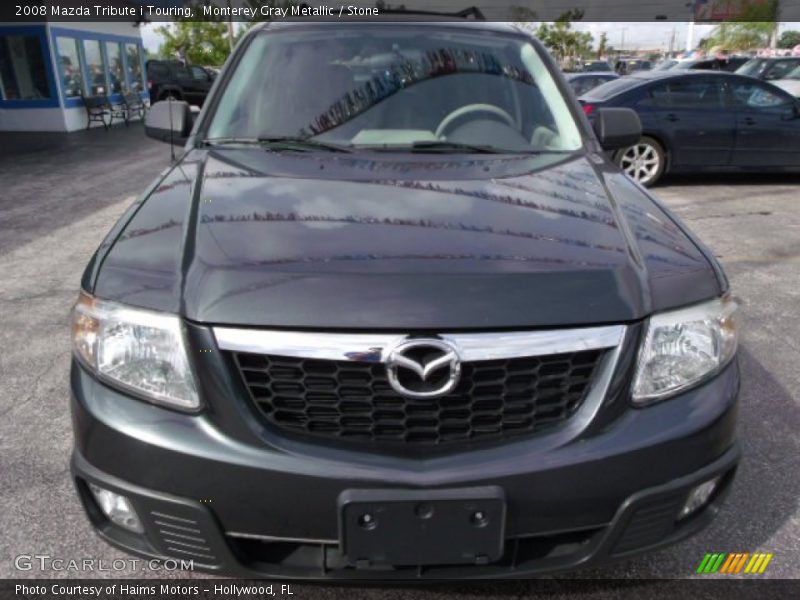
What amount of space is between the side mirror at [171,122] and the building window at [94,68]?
15909 millimetres

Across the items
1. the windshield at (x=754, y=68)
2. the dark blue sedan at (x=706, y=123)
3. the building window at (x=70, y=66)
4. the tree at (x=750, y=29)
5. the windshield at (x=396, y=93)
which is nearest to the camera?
the windshield at (x=396, y=93)

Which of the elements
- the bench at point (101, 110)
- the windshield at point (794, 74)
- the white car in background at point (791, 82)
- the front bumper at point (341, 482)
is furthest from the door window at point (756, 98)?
the bench at point (101, 110)

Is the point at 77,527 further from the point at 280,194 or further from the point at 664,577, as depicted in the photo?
the point at 664,577

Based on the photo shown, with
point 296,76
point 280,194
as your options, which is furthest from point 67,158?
point 280,194

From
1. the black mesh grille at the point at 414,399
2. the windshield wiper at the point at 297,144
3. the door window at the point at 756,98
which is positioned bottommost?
the door window at the point at 756,98

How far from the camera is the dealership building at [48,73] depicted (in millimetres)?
15227

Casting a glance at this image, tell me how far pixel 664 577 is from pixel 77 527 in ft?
6.49

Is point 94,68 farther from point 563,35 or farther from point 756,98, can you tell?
point 563,35

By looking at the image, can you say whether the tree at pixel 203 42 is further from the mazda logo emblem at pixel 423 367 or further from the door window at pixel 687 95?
the mazda logo emblem at pixel 423 367

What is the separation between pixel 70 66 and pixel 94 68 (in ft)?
4.39

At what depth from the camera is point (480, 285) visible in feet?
5.18

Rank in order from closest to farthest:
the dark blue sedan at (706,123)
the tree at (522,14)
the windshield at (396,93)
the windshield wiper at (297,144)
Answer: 1. the windshield wiper at (297,144)
2. the windshield at (396,93)
3. the dark blue sedan at (706,123)
4. the tree at (522,14)

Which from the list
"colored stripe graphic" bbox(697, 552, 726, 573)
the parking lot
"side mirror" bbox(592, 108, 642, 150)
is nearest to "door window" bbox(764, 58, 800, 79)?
the parking lot

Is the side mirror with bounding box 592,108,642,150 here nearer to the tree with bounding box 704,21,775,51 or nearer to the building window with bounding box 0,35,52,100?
the building window with bounding box 0,35,52,100
